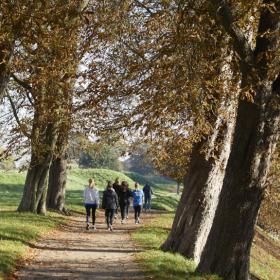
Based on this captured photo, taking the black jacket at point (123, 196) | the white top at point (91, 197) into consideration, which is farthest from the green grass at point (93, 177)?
the white top at point (91, 197)

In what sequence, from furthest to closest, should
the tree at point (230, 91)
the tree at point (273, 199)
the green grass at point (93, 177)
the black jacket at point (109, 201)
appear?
the green grass at point (93, 177) < the tree at point (273, 199) < the black jacket at point (109, 201) < the tree at point (230, 91)

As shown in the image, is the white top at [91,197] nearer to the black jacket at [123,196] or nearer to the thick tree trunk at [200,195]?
the black jacket at [123,196]

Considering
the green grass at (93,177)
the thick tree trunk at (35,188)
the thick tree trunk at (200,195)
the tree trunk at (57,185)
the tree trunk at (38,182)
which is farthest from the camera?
the green grass at (93,177)

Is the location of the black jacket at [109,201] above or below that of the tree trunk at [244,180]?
below

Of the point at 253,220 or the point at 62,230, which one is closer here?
the point at 253,220

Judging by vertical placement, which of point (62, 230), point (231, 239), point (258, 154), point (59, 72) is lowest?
point (62, 230)

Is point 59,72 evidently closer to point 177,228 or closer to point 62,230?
point 177,228

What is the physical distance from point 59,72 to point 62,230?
803 centimetres

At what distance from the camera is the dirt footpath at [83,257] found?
12.4 meters

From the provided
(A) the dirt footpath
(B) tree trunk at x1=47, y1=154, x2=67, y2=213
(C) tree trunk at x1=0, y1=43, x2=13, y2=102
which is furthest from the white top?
(C) tree trunk at x1=0, y1=43, x2=13, y2=102

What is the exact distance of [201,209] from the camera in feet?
52.2

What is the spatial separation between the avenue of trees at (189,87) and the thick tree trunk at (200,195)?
30mm

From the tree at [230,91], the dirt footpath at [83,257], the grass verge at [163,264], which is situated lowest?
the dirt footpath at [83,257]

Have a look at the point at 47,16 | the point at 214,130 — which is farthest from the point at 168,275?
the point at 47,16
